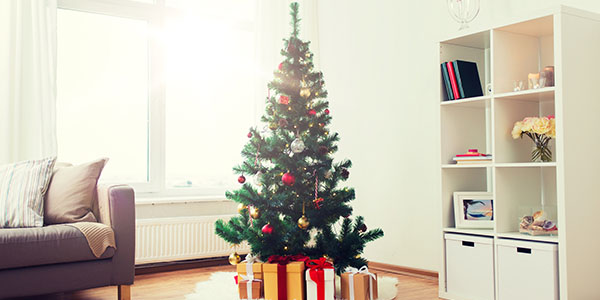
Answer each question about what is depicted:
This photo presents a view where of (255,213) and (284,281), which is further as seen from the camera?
(255,213)

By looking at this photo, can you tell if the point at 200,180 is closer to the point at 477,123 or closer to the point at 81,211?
the point at 81,211

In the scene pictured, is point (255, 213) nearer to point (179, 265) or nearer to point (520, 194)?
point (179, 265)

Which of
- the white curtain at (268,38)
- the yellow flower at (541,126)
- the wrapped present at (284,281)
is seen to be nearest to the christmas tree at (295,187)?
the wrapped present at (284,281)

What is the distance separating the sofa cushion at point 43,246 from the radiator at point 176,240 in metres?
1.09

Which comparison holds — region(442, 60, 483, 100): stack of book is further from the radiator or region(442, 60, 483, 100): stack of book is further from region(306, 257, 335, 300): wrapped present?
the radiator

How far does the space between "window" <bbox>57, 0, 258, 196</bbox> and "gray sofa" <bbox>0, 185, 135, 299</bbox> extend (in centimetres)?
118

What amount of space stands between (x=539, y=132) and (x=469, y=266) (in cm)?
79

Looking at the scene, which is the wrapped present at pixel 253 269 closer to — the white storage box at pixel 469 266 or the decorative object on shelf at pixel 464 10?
the white storage box at pixel 469 266

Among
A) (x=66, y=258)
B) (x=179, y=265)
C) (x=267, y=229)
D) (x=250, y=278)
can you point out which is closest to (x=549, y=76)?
(x=267, y=229)

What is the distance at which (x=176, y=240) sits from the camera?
4059 mm

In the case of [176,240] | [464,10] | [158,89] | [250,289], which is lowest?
[250,289]

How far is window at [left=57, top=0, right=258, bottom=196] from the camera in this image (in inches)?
157

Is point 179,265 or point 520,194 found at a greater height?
point 520,194

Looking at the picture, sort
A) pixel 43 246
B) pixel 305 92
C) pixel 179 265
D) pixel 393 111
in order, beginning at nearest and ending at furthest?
pixel 43 246
pixel 305 92
pixel 393 111
pixel 179 265
